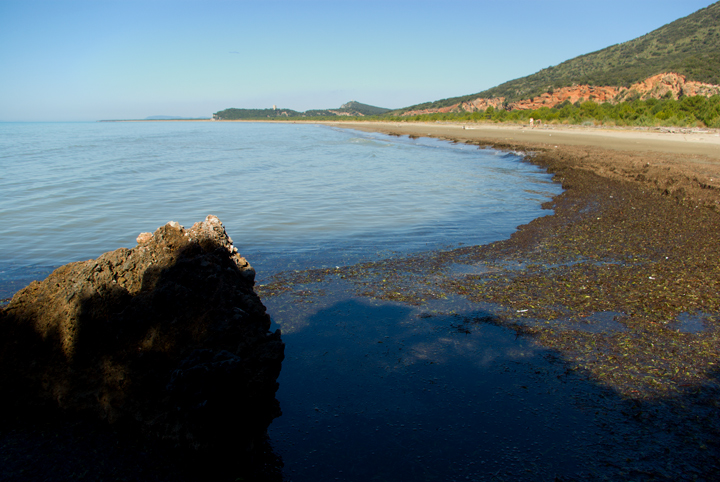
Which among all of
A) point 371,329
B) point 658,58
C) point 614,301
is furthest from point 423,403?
point 658,58

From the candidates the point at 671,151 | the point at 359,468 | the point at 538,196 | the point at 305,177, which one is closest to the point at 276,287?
the point at 359,468

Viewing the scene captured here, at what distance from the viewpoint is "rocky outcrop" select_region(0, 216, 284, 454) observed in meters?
2.96

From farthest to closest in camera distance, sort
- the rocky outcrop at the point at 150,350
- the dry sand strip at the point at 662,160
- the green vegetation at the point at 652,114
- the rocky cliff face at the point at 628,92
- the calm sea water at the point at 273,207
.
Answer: the rocky cliff face at the point at 628,92 → the green vegetation at the point at 652,114 → the dry sand strip at the point at 662,160 → the calm sea water at the point at 273,207 → the rocky outcrop at the point at 150,350

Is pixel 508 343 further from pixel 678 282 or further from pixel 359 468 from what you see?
pixel 678 282

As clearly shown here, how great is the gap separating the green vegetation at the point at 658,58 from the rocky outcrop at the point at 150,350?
6930cm

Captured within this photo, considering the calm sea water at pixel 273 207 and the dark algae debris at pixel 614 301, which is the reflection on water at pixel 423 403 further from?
the calm sea water at pixel 273 207

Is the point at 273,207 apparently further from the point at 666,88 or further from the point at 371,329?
the point at 666,88

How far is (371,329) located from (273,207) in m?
8.97

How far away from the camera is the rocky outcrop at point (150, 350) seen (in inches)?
116

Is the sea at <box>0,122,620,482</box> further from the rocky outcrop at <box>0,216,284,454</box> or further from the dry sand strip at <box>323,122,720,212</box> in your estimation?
the dry sand strip at <box>323,122,720,212</box>

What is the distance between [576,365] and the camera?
413 cm

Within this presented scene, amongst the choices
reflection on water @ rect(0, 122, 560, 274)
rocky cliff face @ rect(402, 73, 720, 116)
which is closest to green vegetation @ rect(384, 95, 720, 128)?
rocky cliff face @ rect(402, 73, 720, 116)

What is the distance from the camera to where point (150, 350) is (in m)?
3.24

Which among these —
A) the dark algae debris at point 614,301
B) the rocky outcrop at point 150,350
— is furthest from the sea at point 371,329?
the rocky outcrop at point 150,350
